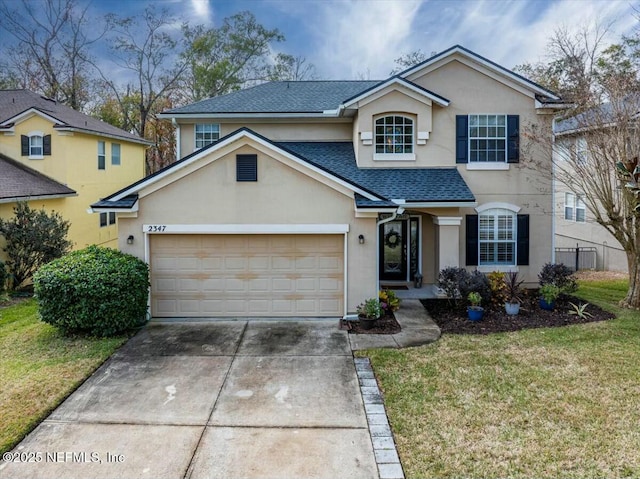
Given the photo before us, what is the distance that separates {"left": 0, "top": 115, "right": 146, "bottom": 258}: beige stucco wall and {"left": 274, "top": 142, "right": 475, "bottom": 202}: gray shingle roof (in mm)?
9913

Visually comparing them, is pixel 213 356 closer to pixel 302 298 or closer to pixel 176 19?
pixel 302 298

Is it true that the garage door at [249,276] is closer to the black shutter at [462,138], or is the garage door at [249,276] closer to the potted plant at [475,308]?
the potted plant at [475,308]

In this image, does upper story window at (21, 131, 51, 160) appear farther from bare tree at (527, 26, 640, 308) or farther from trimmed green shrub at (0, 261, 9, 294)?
bare tree at (527, 26, 640, 308)

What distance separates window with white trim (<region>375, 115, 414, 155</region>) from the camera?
14367 millimetres

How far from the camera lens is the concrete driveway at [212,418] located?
526 centimetres

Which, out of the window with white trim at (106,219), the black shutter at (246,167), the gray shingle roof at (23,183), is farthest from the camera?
the window with white trim at (106,219)

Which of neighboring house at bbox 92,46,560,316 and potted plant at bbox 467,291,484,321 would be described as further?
potted plant at bbox 467,291,484,321

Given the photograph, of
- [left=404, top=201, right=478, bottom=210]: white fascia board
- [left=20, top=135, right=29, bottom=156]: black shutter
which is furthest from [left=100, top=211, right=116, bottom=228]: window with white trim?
[left=404, top=201, right=478, bottom=210]: white fascia board

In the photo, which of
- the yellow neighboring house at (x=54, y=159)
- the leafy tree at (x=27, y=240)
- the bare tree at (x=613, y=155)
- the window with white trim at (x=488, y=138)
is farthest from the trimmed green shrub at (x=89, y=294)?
the bare tree at (x=613, y=155)

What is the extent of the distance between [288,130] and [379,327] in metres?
8.17

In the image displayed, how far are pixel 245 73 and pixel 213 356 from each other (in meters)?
32.4

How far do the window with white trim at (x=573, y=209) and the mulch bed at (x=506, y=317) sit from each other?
9.95m

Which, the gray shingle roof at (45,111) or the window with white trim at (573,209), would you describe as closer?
the gray shingle roof at (45,111)

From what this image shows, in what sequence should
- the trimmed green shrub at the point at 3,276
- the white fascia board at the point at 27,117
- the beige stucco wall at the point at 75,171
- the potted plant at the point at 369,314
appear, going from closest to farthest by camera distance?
1. the potted plant at the point at 369,314
2. the trimmed green shrub at the point at 3,276
3. the white fascia board at the point at 27,117
4. the beige stucco wall at the point at 75,171
